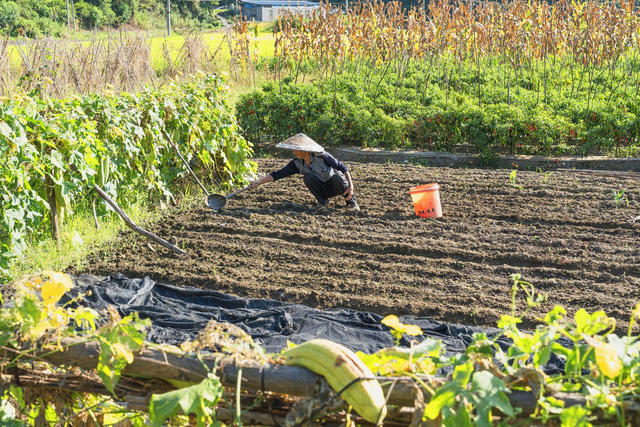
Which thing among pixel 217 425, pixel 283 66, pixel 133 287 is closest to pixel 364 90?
pixel 283 66

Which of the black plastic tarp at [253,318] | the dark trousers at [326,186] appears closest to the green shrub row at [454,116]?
the dark trousers at [326,186]

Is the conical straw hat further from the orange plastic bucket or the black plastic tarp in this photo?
the black plastic tarp

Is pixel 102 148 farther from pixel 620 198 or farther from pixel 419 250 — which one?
pixel 620 198

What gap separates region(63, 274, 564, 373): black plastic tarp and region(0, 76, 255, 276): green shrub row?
2.63 feet

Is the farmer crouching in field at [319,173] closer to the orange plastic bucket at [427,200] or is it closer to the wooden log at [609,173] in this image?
the orange plastic bucket at [427,200]

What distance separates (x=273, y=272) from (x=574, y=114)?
6525 mm

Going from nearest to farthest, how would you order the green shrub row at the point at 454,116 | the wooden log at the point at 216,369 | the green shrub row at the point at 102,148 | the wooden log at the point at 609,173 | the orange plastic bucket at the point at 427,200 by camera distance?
the wooden log at the point at 216,369 → the green shrub row at the point at 102,148 → the orange plastic bucket at the point at 427,200 → the wooden log at the point at 609,173 → the green shrub row at the point at 454,116

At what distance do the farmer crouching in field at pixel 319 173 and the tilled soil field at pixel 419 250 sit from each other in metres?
0.18

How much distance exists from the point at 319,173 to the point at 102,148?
232cm

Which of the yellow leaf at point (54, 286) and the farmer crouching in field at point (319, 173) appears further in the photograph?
the farmer crouching in field at point (319, 173)

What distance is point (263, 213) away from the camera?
6.88 m

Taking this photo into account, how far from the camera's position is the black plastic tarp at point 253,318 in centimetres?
423

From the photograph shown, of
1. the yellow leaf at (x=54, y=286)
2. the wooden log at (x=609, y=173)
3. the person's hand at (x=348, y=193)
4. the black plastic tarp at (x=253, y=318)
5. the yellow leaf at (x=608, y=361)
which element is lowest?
the black plastic tarp at (x=253, y=318)

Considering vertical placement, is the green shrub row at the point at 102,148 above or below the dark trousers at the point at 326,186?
above
